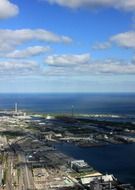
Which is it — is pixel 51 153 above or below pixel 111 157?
above

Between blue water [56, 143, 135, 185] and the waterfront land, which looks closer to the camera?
the waterfront land

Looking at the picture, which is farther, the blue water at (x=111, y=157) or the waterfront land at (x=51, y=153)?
the blue water at (x=111, y=157)

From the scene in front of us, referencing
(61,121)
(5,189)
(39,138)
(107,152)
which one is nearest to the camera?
(5,189)

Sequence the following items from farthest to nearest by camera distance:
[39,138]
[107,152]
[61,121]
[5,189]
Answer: [61,121], [39,138], [107,152], [5,189]

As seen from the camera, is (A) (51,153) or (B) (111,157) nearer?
(B) (111,157)

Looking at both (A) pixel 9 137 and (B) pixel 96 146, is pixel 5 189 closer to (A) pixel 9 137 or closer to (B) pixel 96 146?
(B) pixel 96 146

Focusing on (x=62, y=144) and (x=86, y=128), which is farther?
(x=86, y=128)

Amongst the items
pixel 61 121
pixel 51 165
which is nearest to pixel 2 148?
pixel 51 165
